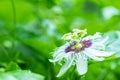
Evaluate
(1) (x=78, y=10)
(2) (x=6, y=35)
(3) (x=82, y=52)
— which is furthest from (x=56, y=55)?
(1) (x=78, y=10)

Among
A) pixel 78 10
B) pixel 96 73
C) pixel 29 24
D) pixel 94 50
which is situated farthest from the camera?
pixel 78 10

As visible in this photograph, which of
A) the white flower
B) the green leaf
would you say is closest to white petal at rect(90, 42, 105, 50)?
the white flower

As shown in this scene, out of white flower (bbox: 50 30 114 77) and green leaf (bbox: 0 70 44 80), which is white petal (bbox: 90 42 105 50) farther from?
green leaf (bbox: 0 70 44 80)

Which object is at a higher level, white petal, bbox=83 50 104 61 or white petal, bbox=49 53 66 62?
white petal, bbox=49 53 66 62

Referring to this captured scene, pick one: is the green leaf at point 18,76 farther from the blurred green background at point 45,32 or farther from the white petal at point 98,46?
the white petal at point 98,46

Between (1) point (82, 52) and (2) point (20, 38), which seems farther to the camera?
(2) point (20, 38)

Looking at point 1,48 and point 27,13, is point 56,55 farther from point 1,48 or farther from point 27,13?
point 27,13

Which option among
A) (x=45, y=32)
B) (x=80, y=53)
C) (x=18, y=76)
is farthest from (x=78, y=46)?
(x=45, y=32)
